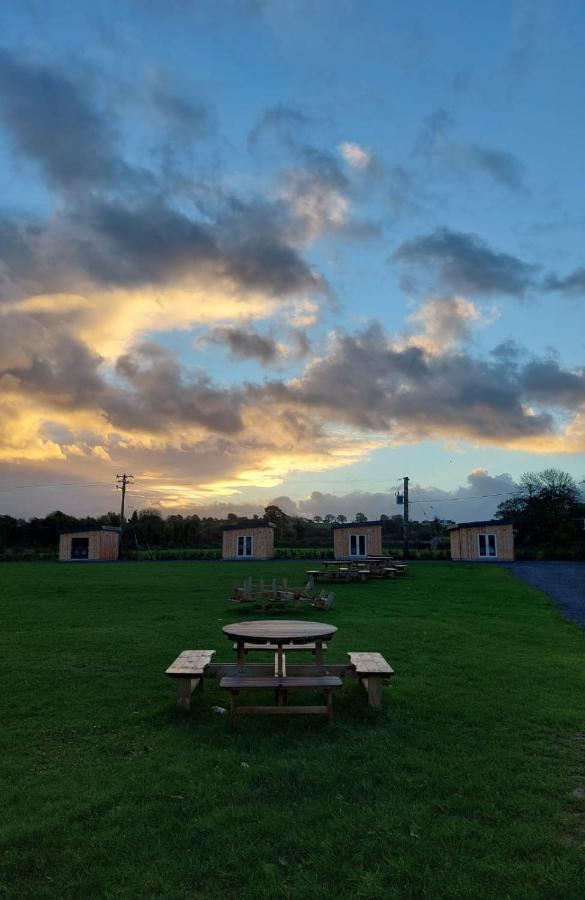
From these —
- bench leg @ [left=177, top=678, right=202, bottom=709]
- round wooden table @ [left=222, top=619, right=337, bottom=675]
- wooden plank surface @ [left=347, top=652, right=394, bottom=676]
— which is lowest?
bench leg @ [left=177, top=678, right=202, bottom=709]

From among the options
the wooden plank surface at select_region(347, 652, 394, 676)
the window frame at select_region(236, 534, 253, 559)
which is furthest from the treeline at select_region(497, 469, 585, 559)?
the wooden plank surface at select_region(347, 652, 394, 676)

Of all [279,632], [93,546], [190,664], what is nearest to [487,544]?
[93,546]

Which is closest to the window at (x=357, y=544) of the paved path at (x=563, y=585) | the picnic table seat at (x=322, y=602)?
the paved path at (x=563, y=585)

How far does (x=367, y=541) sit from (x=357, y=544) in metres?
0.82

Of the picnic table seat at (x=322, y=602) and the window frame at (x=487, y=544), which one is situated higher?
the window frame at (x=487, y=544)

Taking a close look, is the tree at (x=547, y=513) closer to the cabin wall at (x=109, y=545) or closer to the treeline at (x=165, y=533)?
the treeline at (x=165, y=533)

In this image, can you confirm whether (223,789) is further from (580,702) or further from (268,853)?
(580,702)

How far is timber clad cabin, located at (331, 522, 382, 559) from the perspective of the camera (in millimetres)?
44650

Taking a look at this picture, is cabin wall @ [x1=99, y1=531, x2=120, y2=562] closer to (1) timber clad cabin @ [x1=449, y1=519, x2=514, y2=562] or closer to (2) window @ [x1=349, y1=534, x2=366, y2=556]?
(2) window @ [x1=349, y1=534, x2=366, y2=556]

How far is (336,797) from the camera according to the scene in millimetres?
4703

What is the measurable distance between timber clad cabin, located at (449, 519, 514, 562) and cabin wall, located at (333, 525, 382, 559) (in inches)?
232

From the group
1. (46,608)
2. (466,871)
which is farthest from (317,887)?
(46,608)

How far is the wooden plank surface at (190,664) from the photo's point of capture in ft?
22.5

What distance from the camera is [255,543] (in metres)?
47.8
